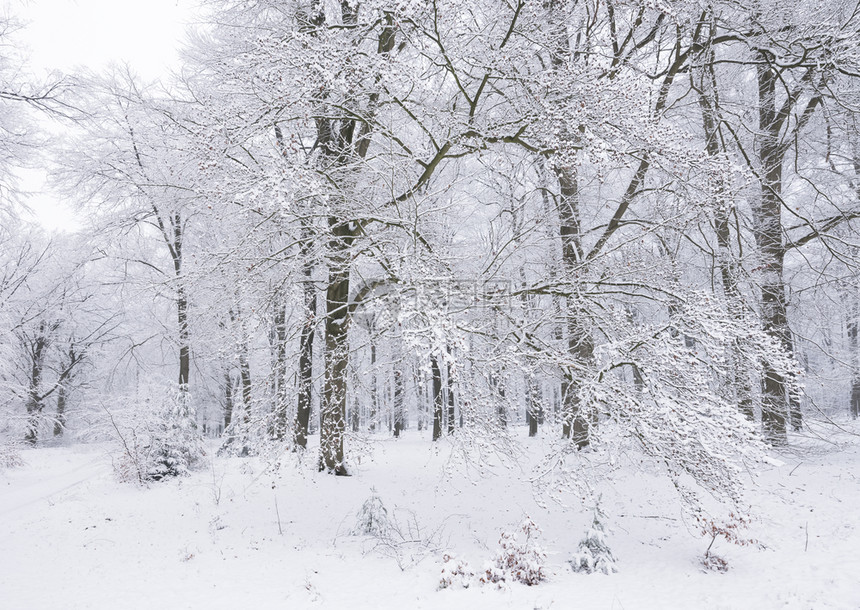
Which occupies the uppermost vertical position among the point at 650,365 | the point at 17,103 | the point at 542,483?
the point at 17,103

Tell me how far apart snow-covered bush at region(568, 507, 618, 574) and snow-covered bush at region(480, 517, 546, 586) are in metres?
0.42

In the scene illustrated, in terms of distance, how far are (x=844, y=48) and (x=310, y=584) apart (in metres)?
8.80

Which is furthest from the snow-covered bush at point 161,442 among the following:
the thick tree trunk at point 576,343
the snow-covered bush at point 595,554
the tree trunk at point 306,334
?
the snow-covered bush at point 595,554

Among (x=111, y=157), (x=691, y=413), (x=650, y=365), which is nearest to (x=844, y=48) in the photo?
(x=650, y=365)

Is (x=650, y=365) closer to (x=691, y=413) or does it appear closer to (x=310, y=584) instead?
(x=691, y=413)

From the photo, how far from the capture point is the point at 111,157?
12367 millimetres

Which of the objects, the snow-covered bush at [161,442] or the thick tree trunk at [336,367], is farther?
the snow-covered bush at [161,442]

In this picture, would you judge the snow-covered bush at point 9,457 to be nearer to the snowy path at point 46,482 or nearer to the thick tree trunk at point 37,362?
the snowy path at point 46,482

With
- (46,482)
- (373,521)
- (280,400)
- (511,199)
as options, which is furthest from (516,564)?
(46,482)

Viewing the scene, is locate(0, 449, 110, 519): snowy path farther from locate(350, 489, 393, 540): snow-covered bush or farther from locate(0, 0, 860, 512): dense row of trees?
locate(350, 489, 393, 540): snow-covered bush

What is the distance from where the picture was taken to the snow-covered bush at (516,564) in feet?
16.8

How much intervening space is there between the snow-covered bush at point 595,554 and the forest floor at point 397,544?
13cm

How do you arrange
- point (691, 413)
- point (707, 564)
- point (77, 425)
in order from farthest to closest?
point (77, 425) → point (707, 564) → point (691, 413)

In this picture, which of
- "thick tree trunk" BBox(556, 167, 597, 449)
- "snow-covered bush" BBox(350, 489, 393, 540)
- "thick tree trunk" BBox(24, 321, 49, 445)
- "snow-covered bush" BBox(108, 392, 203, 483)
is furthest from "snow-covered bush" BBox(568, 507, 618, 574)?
"thick tree trunk" BBox(24, 321, 49, 445)
